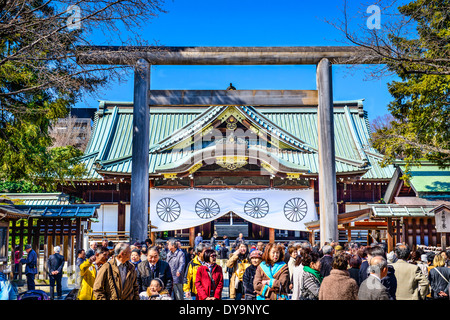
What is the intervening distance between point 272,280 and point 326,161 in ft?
19.8

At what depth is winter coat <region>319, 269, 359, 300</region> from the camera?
4.67 m

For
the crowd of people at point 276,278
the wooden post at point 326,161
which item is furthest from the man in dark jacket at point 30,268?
the wooden post at point 326,161

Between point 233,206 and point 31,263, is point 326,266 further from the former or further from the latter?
point 233,206

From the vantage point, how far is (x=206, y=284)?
592cm

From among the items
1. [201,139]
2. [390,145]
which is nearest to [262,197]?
[201,139]

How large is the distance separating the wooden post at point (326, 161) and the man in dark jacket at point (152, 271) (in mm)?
5573

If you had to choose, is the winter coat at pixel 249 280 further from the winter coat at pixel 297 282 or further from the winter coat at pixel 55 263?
the winter coat at pixel 55 263

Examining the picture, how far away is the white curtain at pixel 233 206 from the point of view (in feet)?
59.8

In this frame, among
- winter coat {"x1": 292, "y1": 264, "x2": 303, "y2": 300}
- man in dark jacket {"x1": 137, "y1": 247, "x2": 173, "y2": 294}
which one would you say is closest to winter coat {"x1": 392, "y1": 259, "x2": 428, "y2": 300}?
winter coat {"x1": 292, "y1": 264, "x2": 303, "y2": 300}

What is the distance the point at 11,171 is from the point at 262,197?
1019 cm

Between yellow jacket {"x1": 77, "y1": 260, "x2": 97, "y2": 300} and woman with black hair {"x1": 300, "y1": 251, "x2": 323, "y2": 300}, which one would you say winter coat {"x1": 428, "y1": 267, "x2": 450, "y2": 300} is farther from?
yellow jacket {"x1": 77, "y1": 260, "x2": 97, "y2": 300}

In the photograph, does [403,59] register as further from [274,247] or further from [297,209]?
[297,209]

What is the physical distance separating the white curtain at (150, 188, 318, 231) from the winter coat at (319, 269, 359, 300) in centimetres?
1347

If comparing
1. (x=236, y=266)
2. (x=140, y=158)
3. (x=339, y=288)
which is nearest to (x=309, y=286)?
(x=339, y=288)
